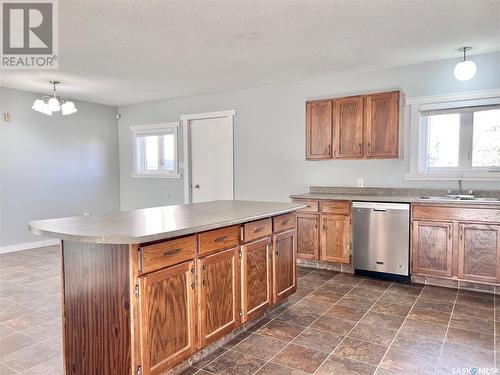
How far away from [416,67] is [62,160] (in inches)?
213

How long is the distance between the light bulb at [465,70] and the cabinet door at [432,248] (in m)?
1.46

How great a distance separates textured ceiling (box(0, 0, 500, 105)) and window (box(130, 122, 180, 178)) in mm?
1561

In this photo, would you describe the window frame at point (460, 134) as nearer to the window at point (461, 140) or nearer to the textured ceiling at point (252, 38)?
the window at point (461, 140)

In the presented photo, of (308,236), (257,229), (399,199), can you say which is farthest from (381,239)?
(257,229)

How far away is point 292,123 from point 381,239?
202cm

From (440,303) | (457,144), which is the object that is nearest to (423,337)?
(440,303)

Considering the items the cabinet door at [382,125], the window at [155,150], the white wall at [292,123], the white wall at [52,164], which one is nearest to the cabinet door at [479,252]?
the white wall at [292,123]

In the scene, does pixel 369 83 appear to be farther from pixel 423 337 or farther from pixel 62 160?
pixel 62 160

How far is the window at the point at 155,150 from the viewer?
20.5 feet

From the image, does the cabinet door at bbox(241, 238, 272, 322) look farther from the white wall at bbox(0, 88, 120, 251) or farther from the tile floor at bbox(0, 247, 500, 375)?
the white wall at bbox(0, 88, 120, 251)

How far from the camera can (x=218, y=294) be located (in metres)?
2.34

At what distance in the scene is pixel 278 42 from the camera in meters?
3.38

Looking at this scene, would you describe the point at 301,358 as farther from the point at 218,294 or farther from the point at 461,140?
the point at 461,140

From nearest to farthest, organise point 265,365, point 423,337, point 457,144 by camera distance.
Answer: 1. point 265,365
2. point 423,337
3. point 457,144
